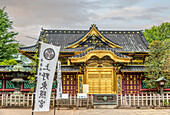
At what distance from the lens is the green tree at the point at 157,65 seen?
1914cm

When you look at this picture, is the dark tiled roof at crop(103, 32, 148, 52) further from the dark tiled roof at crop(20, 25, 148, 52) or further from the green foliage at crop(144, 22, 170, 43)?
the green foliage at crop(144, 22, 170, 43)

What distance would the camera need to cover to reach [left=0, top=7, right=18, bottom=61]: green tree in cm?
3706

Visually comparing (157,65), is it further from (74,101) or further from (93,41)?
(74,101)

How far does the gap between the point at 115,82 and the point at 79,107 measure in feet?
19.7

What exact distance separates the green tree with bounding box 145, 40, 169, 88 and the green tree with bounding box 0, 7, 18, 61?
2865 centimetres

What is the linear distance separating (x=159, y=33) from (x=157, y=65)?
29.4 m

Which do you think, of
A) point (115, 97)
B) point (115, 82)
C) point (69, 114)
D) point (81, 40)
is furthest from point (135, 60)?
point (69, 114)

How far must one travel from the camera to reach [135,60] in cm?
2398

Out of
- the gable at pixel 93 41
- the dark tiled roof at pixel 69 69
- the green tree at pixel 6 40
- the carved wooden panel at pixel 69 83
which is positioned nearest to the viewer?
the dark tiled roof at pixel 69 69

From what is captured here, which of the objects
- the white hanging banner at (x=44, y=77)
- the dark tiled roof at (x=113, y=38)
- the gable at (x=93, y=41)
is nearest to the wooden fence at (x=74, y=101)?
the white hanging banner at (x=44, y=77)

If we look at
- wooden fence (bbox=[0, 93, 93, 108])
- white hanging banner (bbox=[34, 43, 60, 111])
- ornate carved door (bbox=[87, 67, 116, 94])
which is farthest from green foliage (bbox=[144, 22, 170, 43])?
white hanging banner (bbox=[34, 43, 60, 111])

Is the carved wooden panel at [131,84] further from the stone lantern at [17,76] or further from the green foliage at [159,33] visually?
the green foliage at [159,33]

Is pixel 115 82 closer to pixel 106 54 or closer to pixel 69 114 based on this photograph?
pixel 106 54

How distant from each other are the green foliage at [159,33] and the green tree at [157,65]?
27.1 metres
